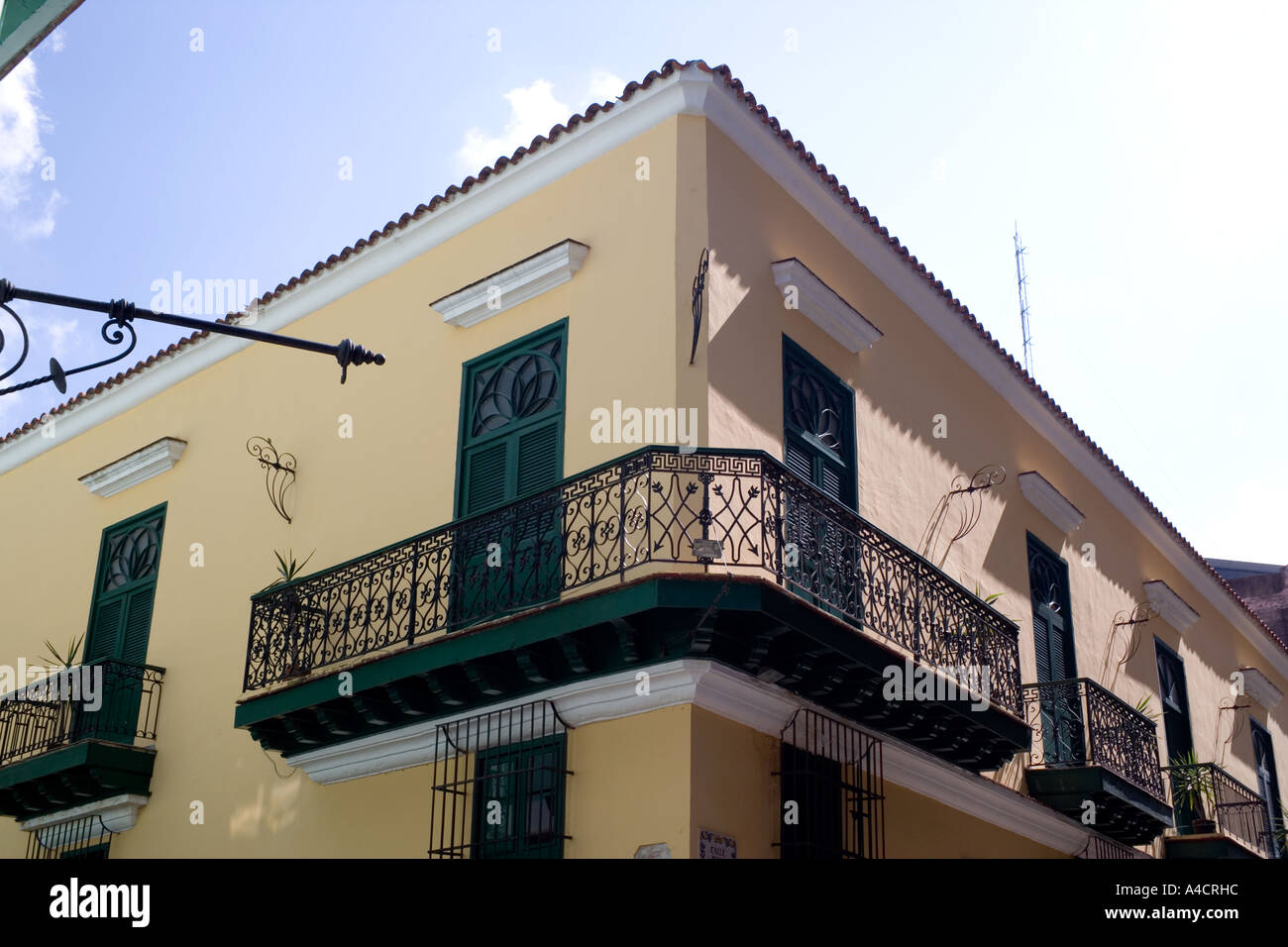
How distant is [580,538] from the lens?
9.91 m

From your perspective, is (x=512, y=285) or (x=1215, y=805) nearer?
(x=512, y=285)

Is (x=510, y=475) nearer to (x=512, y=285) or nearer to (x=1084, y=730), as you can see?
(x=512, y=285)

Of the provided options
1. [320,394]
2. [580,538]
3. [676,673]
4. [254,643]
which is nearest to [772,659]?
[676,673]

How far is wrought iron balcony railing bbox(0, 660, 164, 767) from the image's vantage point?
13.1 m

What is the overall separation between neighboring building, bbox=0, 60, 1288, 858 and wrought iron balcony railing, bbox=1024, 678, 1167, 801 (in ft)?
0.13

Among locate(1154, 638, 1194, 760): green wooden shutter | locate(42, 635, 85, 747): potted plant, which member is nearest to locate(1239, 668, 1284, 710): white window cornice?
locate(1154, 638, 1194, 760): green wooden shutter

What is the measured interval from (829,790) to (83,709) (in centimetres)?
696

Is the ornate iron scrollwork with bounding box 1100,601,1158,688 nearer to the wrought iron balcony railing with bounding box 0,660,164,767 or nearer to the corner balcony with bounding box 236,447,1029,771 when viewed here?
the corner balcony with bounding box 236,447,1029,771

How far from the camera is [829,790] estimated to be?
10352mm

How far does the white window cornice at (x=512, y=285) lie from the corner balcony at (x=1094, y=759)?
5252mm

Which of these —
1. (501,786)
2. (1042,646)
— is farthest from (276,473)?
(1042,646)

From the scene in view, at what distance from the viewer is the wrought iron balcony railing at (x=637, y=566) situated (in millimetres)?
9578
